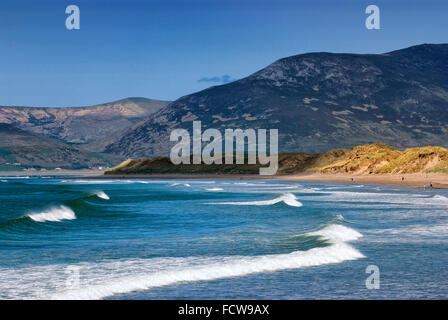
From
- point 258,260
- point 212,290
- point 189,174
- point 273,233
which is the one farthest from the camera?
point 189,174

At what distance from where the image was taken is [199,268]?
1895 cm

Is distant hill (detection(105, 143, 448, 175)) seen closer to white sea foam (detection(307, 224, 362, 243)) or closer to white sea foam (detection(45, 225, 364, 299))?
white sea foam (detection(307, 224, 362, 243))

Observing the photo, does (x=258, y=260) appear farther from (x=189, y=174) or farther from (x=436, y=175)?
(x=189, y=174)

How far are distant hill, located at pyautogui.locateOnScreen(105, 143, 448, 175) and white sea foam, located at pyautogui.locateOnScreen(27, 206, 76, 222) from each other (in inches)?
2996

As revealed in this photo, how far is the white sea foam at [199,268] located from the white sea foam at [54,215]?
2218 centimetres

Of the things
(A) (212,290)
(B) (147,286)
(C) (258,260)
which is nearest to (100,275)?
(B) (147,286)

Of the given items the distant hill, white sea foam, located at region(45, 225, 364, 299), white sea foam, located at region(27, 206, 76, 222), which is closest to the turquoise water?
white sea foam, located at region(45, 225, 364, 299)

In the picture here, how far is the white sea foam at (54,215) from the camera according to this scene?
40256mm

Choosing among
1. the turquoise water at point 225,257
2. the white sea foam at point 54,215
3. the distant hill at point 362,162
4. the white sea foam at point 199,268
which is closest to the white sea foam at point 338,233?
the turquoise water at point 225,257

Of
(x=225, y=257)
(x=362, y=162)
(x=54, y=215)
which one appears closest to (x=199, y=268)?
(x=225, y=257)

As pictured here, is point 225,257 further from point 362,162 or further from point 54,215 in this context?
point 362,162

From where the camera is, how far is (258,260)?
2059 cm

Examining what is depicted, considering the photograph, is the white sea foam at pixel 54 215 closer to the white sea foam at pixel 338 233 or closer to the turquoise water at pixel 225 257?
the turquoise water at pixel 225 257
